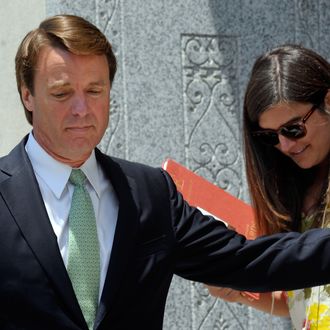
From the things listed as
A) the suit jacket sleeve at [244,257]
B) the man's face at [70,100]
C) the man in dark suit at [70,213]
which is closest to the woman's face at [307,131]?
the suit jacket sleeve at [244,257]

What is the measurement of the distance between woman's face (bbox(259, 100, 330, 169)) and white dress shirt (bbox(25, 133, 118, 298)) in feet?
2.01

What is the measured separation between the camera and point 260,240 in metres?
2.94

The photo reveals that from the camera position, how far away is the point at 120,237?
8.62ft

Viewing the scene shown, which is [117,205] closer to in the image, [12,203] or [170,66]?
[12,203]

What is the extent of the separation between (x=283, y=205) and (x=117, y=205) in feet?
2.27

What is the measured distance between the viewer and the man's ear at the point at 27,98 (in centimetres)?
269

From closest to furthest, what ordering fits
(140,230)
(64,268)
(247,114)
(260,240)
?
(64,268) → (140,230) → (260,240) → (247,114)

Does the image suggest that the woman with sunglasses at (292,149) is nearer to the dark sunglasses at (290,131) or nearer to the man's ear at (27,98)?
the dark sunglasses at (290,131)

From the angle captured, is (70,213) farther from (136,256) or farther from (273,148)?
(273,148)

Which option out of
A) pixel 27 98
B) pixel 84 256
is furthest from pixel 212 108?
pixel 84 256

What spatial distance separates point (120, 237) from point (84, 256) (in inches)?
4.2

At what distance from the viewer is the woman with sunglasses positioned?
122 inches

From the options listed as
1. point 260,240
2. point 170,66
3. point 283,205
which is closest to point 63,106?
point 260,240

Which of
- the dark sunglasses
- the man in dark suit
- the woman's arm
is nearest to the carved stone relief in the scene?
the woman's arm
